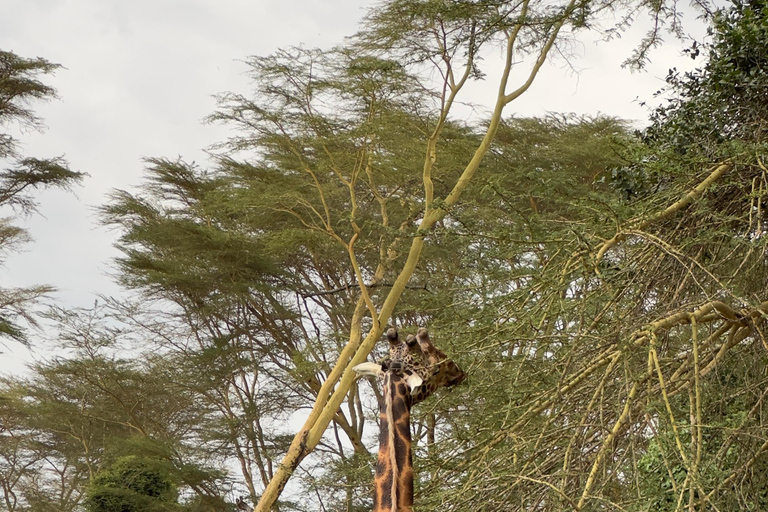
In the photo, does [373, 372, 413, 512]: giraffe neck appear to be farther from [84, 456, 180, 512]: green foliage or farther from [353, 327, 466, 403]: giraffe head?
[84, 456, 180, 512]: green foliage

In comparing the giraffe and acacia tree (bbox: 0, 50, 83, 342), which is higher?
acacia tree (bbox: 0, 50, 83, 342)

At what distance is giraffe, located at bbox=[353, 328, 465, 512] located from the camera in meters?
3.02

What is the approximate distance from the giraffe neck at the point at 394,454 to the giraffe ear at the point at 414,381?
0.03 m

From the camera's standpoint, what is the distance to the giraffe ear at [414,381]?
3121mm

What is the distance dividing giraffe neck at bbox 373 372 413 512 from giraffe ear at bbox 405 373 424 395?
3 cm

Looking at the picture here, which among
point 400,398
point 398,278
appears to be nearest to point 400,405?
point 400,398

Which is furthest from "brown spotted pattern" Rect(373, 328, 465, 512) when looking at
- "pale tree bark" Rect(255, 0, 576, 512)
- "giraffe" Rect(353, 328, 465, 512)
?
"pale tree bark" Rect(255, 0, 576, 512)

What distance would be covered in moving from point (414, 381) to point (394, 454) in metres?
0.23

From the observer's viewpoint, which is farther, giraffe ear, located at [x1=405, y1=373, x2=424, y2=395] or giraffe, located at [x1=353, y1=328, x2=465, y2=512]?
giraffe ear, located at [x1=405, y1=373, x2=424, y2=395]

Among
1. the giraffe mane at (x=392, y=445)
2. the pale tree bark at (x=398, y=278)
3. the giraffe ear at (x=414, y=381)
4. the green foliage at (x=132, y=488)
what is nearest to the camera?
the giraffe mane at (x=392, y=445)

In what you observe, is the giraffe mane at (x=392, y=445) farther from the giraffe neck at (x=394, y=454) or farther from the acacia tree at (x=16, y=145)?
the acacia tree at (x=16, y=145)

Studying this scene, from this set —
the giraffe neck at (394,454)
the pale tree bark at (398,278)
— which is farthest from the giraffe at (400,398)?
the pale tree bark at (398,278)

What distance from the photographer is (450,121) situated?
1095cm

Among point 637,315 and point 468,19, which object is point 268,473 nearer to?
point 468,19
